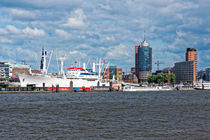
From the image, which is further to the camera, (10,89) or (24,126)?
(10,89)

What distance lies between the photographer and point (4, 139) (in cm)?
2566

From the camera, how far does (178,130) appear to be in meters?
29.1

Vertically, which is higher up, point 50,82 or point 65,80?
point 65,80

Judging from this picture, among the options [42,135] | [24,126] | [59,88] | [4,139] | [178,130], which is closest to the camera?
[4,139]

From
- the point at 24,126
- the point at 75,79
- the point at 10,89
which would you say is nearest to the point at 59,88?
the point at 75,79

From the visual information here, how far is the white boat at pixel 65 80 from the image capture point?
145 m

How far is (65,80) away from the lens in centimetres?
15112

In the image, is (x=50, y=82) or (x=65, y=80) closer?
(x=50, y=82)

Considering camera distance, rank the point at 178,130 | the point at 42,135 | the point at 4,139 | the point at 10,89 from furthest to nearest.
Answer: the point at 10,89, the point at 178,130, the point at 42,135, the point at 4,139

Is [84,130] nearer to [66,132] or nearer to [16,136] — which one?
[66,132]

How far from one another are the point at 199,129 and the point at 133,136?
7.14 metres

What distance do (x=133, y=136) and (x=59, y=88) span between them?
12377 centimetres

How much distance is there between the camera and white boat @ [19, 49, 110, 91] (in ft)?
476

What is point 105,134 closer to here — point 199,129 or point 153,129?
point 153,129
